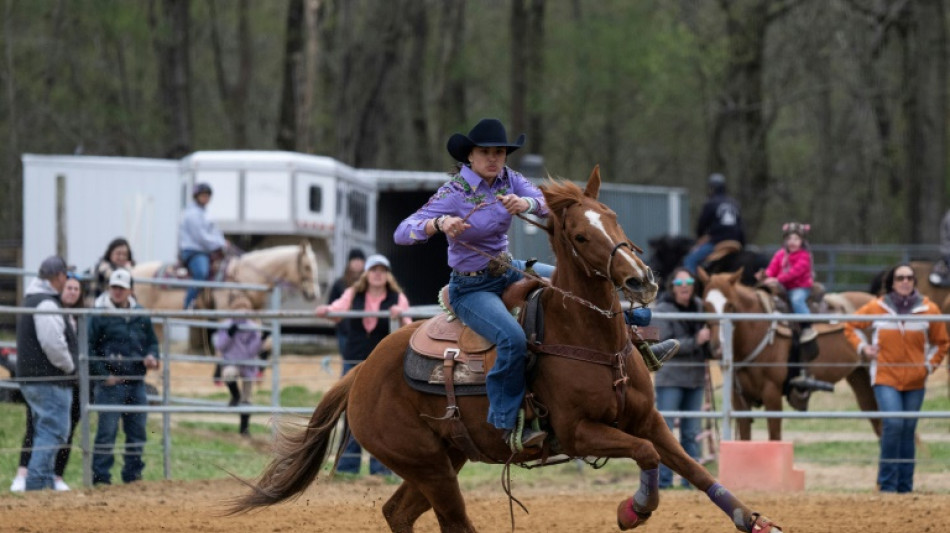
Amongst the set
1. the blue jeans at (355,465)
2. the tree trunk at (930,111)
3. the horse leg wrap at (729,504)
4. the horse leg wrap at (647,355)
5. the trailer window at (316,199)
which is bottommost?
the blue jeans at (355,465)

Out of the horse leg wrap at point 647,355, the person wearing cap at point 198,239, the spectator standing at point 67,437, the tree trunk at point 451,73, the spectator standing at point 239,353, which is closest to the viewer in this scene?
the horse leg wrap at point 647,355

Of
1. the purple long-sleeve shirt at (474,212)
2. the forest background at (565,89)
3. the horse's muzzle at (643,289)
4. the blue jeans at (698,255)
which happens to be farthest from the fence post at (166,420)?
the forest background at (565,89)

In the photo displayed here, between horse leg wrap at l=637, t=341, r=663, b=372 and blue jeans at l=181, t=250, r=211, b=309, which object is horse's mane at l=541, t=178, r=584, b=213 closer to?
horse leg wrap at l=637, t=341, r=663, b=372

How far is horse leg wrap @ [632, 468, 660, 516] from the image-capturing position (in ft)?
24.5

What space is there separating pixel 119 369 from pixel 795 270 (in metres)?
7.01

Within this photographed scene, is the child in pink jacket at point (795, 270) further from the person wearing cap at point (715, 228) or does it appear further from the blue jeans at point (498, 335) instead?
the blue jeans at point (498, 335)

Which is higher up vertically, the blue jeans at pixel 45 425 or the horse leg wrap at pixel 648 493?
the horse leg wrap at pixel 648 493

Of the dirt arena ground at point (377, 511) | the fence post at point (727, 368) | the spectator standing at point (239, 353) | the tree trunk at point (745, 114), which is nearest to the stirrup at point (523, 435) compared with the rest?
the dirt arena ground at point (377, 511)

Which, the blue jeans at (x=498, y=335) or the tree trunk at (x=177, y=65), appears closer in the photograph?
the blue jeans at (x=498, y=335)

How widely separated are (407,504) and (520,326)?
1.39m

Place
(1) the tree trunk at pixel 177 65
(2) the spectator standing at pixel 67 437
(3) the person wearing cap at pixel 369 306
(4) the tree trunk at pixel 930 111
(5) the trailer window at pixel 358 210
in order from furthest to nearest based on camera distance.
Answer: (1) the tree trunk at pixel 177 65
(4) the tree trunk at pixel 930 111
(5) the trailer window at pixel 358 210
(3) the person wearing cap at pixel 369 306
(2) the spectator standing at pixel 67 437

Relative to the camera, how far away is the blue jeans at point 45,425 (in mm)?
11734

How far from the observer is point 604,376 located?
759 centimetres

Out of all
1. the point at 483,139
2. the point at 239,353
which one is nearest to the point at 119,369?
the point at 239,353
